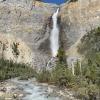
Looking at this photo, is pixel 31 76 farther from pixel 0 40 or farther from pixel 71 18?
pixel 71 18

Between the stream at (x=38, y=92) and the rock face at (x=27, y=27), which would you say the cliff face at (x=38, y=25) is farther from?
the stream at (x=38, y=92)

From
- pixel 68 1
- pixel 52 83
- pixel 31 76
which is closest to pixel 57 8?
pixel 68 1

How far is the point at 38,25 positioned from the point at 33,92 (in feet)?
83.4

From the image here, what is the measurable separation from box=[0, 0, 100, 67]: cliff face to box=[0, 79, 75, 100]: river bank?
1880 centimetres

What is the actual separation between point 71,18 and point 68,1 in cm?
345

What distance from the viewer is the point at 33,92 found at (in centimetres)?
1581

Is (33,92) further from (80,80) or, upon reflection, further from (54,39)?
(54,39)

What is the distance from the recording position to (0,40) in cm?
3853

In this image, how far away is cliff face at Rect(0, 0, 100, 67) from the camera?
37.7 metres

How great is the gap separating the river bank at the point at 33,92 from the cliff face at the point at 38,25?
1880 cm

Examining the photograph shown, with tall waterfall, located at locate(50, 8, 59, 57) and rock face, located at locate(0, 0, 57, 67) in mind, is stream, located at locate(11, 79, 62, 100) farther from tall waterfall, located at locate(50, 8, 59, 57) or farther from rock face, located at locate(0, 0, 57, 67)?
tall waterfall, located at locate(50, 8, 59, 57)

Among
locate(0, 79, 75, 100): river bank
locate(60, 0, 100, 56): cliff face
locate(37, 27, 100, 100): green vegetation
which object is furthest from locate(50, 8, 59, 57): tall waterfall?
locate(0, 79, 75, 100): river bank

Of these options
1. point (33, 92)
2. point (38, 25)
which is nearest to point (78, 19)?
point (38, 25)

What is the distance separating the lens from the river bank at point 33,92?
14398mm
